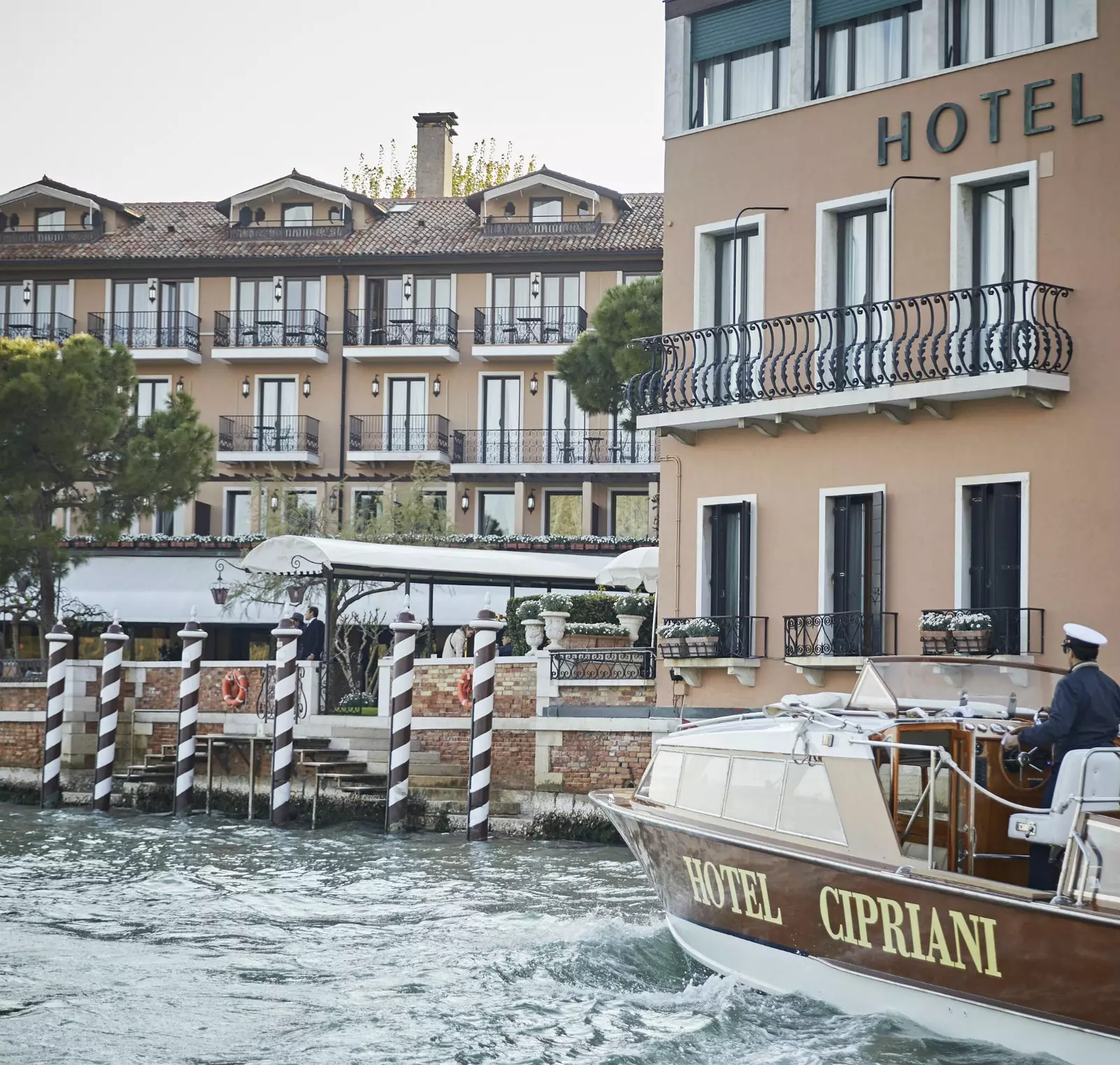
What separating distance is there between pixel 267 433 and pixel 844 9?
23.7 m

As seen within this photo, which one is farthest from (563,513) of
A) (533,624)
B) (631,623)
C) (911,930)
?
(911,930)

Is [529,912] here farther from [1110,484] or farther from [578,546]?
[578,546]

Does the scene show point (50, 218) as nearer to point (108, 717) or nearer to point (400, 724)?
point (108, 717)

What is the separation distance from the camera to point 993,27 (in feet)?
59.7

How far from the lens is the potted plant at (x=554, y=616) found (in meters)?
21.5

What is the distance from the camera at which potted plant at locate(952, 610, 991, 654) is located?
683 inches

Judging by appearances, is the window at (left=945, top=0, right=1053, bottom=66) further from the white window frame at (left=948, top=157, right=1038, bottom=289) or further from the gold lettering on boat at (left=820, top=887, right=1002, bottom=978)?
the gold lettering on boat at (left=820, top=887, right=1002, bottom=978)

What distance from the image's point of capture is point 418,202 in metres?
44.4

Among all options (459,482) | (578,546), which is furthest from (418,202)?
(578,546)

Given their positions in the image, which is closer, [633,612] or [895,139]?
[895,139]

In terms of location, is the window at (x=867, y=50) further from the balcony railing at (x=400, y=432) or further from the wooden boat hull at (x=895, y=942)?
the balcony railing at (x=400, y=432)

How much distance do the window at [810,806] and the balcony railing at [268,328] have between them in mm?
31351

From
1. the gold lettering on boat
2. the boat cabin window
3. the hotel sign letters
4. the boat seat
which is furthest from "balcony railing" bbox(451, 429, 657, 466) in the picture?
the boat seat

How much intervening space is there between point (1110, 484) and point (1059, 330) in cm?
165
